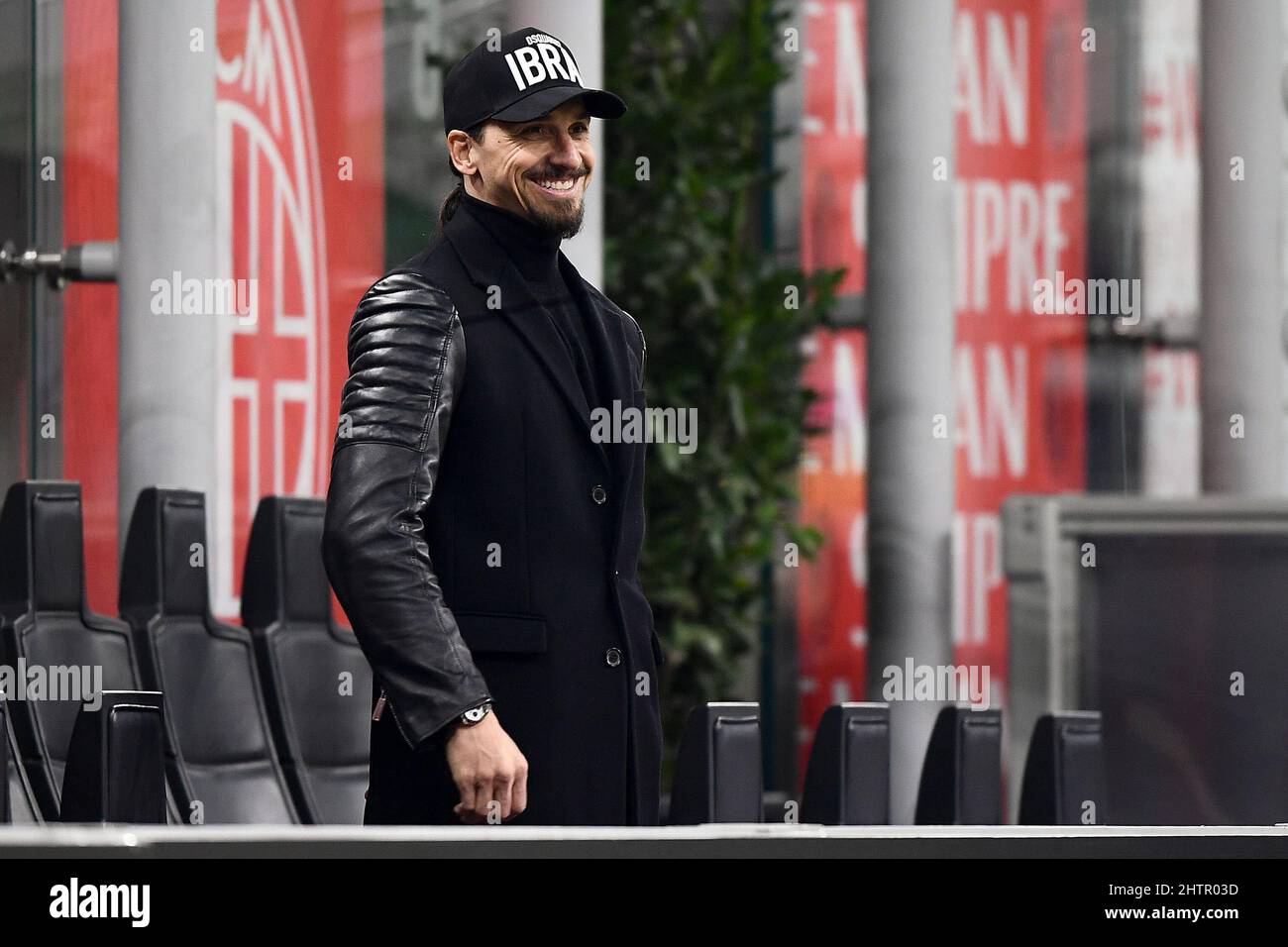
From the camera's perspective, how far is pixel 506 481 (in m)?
2.34

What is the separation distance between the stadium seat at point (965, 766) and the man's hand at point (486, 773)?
1.35 m

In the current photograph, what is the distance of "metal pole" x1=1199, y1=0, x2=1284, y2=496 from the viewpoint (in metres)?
6.58

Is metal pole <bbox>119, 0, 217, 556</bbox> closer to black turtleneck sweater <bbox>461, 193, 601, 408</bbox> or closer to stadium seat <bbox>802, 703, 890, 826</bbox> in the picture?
stadium seat <bbox>802, 703, 890, 826</bbox>

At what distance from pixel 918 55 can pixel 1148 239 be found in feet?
8.77

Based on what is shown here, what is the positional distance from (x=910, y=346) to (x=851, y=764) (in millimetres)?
2922

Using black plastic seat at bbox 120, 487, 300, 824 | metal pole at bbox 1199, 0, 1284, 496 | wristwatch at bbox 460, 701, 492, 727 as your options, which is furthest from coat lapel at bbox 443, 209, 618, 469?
metal pole at bbox 1199, 0, 1284, 496

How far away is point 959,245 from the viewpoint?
26.5 feet

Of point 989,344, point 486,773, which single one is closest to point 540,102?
point 486,773

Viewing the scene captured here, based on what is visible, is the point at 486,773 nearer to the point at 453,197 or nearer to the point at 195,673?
the point at 453,197

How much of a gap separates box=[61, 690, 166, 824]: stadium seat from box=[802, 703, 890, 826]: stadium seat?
Result: 113 cm

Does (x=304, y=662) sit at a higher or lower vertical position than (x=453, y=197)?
lower

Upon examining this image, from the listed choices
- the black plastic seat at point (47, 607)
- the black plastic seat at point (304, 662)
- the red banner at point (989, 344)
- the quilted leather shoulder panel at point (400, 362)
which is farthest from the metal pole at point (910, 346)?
the quilted leather shoulder panel at point (400, 362)
